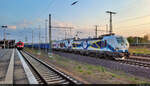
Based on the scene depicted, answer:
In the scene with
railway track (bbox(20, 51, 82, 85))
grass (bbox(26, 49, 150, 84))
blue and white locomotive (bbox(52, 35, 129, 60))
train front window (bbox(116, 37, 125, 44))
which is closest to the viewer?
railway track (bbox(20, 51, 82, 85))

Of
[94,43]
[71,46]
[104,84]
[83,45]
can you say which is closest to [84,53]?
[83,45]

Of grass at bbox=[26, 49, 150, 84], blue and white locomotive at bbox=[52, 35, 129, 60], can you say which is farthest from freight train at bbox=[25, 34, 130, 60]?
grass at bbox=[26, 49, 150, 84]

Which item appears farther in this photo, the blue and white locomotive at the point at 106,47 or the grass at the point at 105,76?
the blue and white locomotive at the point at 106,47

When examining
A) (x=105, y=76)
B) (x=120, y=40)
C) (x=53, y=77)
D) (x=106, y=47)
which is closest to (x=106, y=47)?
(x=106, y=47)

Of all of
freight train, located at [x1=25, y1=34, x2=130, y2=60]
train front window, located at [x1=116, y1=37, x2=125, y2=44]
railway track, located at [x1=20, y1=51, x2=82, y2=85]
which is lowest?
railway track, located at [x1=20, y1=51, x2=82, y2=85]

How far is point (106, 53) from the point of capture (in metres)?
18.5

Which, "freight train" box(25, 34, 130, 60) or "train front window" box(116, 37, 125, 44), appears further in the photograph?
"train front window" box(116, 37, 125, 44)

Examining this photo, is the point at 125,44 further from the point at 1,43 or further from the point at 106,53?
the point at 1,43

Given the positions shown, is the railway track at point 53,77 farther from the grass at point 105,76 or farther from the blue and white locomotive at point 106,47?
the blue and white locomotive at point 106,47

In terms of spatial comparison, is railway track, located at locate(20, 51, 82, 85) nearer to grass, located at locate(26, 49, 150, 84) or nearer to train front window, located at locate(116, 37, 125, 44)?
grass, located at locate(26, 49, 150, 84)

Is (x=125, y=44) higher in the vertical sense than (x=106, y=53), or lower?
higher

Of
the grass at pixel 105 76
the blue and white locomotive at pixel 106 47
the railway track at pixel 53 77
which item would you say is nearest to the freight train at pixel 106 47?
the blue and white locomotive at pixel 106 47

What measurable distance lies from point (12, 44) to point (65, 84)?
193 ft

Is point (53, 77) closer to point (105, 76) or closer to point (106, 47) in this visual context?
point (105, 76)
